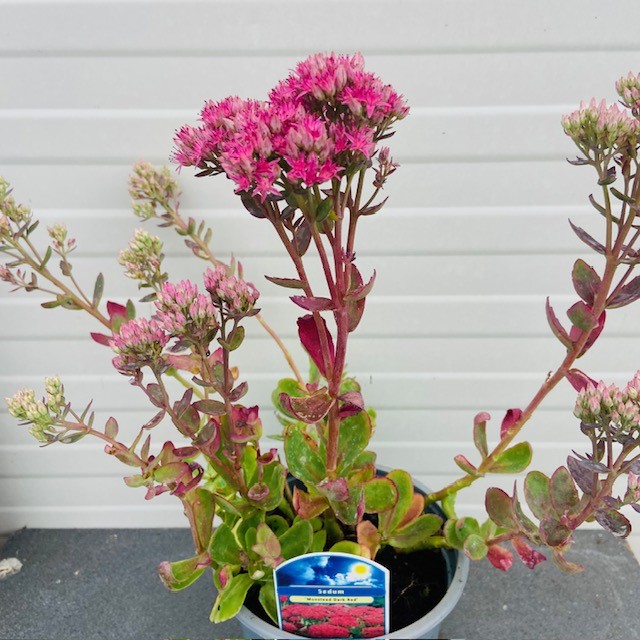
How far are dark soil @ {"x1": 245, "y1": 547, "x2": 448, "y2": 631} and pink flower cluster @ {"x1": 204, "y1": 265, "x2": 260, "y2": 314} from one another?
1.51 feet

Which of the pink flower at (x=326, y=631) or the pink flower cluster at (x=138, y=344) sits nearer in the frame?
the pink flower cluster at (x=138, y=344)

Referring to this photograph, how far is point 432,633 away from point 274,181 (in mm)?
614

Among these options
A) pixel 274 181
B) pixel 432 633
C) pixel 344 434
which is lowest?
pixel 432 633

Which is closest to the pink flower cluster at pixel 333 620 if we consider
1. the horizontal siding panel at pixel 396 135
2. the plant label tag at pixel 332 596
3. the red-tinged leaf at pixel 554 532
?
the plant label tag at pixel 332 596

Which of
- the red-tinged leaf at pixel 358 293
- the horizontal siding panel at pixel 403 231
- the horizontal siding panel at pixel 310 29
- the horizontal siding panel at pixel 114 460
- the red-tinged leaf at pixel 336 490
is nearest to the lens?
the red-tinged leaf at pixel 358 293

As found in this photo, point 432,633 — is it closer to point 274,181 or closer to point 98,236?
point 274,181

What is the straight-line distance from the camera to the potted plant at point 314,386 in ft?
1.65

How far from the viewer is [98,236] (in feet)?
3.01

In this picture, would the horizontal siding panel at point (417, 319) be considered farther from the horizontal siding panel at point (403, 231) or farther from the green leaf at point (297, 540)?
the green leaf at point (297, 540)

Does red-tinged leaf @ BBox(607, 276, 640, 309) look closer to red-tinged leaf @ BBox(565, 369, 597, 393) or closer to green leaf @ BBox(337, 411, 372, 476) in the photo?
red-tinged leaf @ BBox(565, 369, 597, 393)

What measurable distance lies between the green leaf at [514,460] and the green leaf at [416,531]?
0.34 feet

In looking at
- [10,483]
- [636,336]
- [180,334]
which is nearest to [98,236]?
[180,334]

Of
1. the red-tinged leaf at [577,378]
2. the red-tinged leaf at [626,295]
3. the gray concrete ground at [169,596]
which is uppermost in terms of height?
the red-tinged leaf at [626,295]

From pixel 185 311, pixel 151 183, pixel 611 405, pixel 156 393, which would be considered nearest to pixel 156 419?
pixel 156 393
